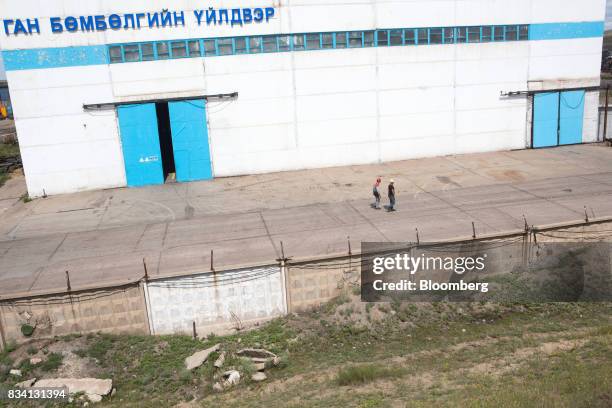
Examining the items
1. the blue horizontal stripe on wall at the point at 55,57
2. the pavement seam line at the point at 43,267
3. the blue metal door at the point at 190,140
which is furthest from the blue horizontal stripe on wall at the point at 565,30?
the pavement seam line at the point at 43,267

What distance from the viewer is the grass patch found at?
44.6ft

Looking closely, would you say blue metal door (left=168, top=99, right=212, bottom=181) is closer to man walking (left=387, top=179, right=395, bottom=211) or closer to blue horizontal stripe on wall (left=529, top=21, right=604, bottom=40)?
man walking (left=387, top=179, right=395, bottom=211)

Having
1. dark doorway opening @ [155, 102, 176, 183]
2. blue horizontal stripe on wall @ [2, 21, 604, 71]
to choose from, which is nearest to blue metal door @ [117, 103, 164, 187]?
blue horizontal stripe on wall @ [2, 21, 604, 71]

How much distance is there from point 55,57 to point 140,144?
6.50 meters

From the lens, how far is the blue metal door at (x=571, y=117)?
118 feet

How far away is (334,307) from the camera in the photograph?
56.3ft

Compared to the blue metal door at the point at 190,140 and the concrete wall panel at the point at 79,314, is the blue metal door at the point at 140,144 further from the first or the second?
the concrete wall panel at the point at 79,314

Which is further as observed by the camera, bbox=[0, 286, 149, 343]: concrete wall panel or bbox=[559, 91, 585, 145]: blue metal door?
bbox=[559, 91, 585, 145]: blue metal door

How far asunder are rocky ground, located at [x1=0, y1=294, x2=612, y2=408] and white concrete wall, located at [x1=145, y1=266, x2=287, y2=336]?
0.41 meters

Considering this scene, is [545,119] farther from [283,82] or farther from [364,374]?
[364,374]

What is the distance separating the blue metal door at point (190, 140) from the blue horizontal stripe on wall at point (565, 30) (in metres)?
22.1

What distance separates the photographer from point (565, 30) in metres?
35.1

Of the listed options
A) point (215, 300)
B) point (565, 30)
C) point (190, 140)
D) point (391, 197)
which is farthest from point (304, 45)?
point (215, 300)

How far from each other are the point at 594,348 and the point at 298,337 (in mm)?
8214
